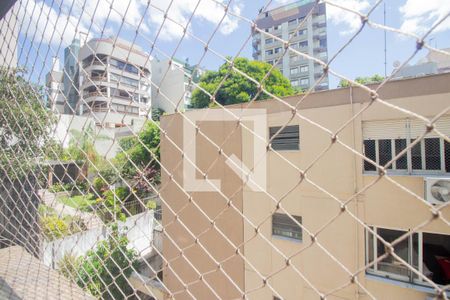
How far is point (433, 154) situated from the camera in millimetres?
2795

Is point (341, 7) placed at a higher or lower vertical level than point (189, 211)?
higher

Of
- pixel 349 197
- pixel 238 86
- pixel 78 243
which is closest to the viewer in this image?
pixel 78 243

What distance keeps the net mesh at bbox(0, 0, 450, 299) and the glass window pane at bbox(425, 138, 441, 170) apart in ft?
0.03

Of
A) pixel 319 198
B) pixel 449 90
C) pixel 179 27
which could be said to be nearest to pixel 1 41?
pixel 179 27

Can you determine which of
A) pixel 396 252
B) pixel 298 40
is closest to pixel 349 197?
pixel 396 252

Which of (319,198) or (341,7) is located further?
(319,198)

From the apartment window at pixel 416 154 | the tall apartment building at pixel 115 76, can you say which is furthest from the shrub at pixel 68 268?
the apartment window at pixel 416 154

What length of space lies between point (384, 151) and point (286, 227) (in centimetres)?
151

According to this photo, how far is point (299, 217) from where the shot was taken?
141 inches

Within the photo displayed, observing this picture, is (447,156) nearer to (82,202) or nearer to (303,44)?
(82,202)

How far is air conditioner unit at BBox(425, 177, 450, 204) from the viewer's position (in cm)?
247

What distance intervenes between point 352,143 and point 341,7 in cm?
306

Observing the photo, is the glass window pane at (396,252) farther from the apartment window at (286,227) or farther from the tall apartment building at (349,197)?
the apartment window at (286,227)

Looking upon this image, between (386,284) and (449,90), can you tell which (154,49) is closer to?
(449,90)
